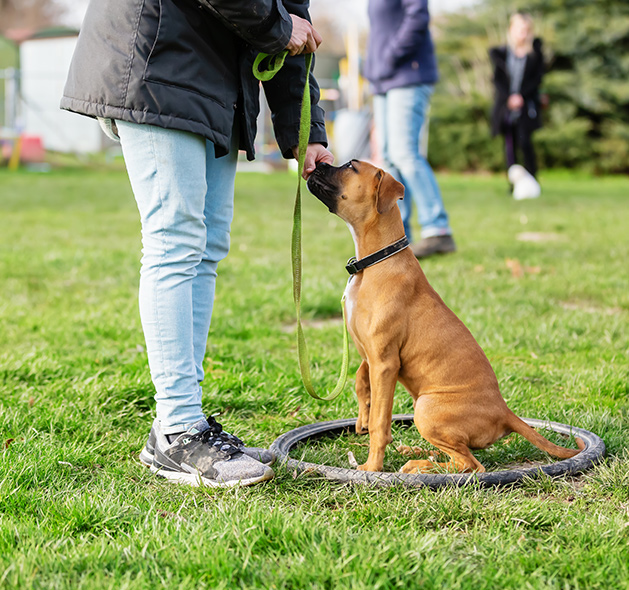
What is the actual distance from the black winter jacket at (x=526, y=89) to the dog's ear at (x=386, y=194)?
32.7ft

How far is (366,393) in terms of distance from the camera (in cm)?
324

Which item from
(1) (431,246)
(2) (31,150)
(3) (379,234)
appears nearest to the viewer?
(3) (379,234)

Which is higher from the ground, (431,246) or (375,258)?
(375,258)

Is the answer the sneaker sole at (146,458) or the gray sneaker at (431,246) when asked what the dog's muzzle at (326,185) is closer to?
the sneaker sole at (146,458)

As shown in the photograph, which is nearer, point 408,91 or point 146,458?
point 146,458

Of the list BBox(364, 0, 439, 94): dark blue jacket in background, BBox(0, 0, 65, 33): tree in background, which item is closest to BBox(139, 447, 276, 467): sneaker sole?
BBox(364, 0, 439, 94): dark blue jacket in background

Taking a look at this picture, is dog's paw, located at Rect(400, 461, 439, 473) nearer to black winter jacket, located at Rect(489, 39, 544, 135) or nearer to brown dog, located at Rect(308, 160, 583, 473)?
brown dog, located at Rect(308, 160, 583, 473)

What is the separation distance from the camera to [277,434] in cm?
343

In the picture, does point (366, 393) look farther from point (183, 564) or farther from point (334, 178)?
point (183, 564)

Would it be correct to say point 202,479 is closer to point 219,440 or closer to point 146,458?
point 219,440

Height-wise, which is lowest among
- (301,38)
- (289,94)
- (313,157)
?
(313,157)

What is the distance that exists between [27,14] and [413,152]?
4623cm

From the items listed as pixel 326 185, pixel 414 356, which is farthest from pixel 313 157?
pixel 414 356

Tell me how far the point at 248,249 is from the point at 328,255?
0.98 metres
